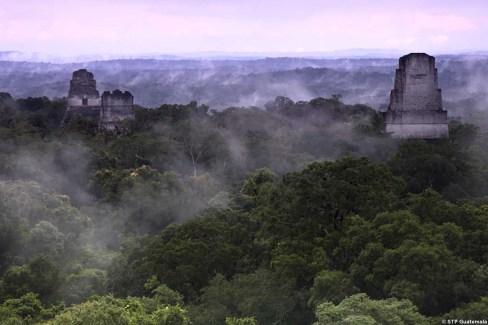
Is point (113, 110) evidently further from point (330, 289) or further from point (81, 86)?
point (330, 289)

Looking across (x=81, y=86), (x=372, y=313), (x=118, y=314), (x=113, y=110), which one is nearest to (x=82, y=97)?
(x=81, y=86)

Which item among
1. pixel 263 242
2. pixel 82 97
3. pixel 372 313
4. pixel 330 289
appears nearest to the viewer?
pixel 372 313

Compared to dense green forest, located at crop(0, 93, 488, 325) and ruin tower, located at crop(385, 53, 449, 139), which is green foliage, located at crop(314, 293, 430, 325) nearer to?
dense green forest, located at crop(0, 93, 488, 325)

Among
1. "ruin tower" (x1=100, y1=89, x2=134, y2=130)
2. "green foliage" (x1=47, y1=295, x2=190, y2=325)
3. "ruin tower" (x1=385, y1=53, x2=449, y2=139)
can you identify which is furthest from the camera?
"ruin tower" (x1=100, y1=89, x2=134, y2=130)

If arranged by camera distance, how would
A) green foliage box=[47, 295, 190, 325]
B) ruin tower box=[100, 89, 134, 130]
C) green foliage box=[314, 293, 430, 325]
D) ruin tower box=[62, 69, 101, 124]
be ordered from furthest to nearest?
ruin tower box=[62, 69, 101, 124], ruin tower box=[100, 89, 134, 130], green foliage box=[47, 295, 190, 325], green foliage box=[314, 293, 430, 325]

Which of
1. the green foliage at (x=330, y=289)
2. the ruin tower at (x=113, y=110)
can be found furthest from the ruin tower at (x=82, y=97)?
the green foliage at (x=330, y=289)

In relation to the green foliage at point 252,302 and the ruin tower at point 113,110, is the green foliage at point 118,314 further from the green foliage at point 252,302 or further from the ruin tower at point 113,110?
the ruin tower at point 113,110

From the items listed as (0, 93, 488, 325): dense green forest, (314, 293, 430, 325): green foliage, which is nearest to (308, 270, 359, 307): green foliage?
(0, 93, 488, 325): dense green forest
